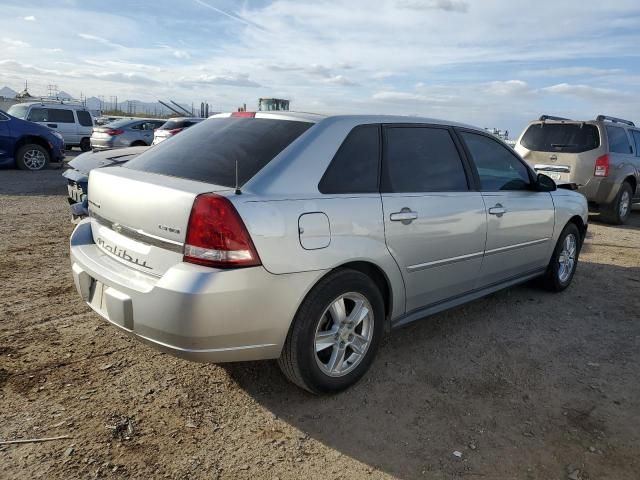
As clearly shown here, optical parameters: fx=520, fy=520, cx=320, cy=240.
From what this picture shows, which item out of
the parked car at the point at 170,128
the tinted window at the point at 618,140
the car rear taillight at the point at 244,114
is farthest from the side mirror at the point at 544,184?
the parked car at the point at 170,128

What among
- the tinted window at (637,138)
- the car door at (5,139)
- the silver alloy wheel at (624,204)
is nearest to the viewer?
the silver alloy wheel at (624,204)

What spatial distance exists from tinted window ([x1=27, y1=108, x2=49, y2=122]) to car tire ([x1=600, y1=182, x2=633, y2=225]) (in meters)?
17.6

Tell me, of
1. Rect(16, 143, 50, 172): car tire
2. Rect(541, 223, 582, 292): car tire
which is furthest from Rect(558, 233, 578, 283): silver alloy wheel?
Rect(16, 143, 50, 172): car tire

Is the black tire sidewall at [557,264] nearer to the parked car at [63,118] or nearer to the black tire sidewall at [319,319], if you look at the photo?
the black tire sidewall at [319,319]

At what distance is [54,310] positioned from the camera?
13.1 feet

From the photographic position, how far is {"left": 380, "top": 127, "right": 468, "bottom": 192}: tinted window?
3.27 meters

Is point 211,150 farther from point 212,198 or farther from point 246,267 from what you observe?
point 246,267

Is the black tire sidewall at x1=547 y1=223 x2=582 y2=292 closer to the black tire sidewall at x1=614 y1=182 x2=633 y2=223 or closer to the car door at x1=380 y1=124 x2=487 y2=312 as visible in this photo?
the car door at x1=380 y1=124 x2=487 y2=312

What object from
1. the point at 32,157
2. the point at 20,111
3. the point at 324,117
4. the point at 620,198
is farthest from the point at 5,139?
the point at 620,198

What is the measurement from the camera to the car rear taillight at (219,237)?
2439 mm

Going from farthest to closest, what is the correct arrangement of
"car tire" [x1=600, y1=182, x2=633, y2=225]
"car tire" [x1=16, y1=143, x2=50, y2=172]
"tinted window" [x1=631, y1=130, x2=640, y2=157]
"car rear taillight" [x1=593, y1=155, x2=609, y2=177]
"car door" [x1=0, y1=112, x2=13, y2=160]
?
"car tire" [x1=16, y1=143, x2=50, y2=172] → "car door" [x1=0, y1=112, x2=13, y2=160] → "tinted window" [x1=631, y1=130, x2=640, y2=157] → "car tire" [x1=600, y1=182, x2=633, y2=225] → "car rear taillight" [x1=593, y1=155, x2=609, y2=177]

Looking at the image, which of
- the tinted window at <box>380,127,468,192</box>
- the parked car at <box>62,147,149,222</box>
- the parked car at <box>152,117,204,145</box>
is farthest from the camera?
the parked car at <box>152,117,204,145</box>

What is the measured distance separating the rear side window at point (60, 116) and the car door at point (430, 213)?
59.5 feet

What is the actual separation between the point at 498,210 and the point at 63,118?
18.4m
